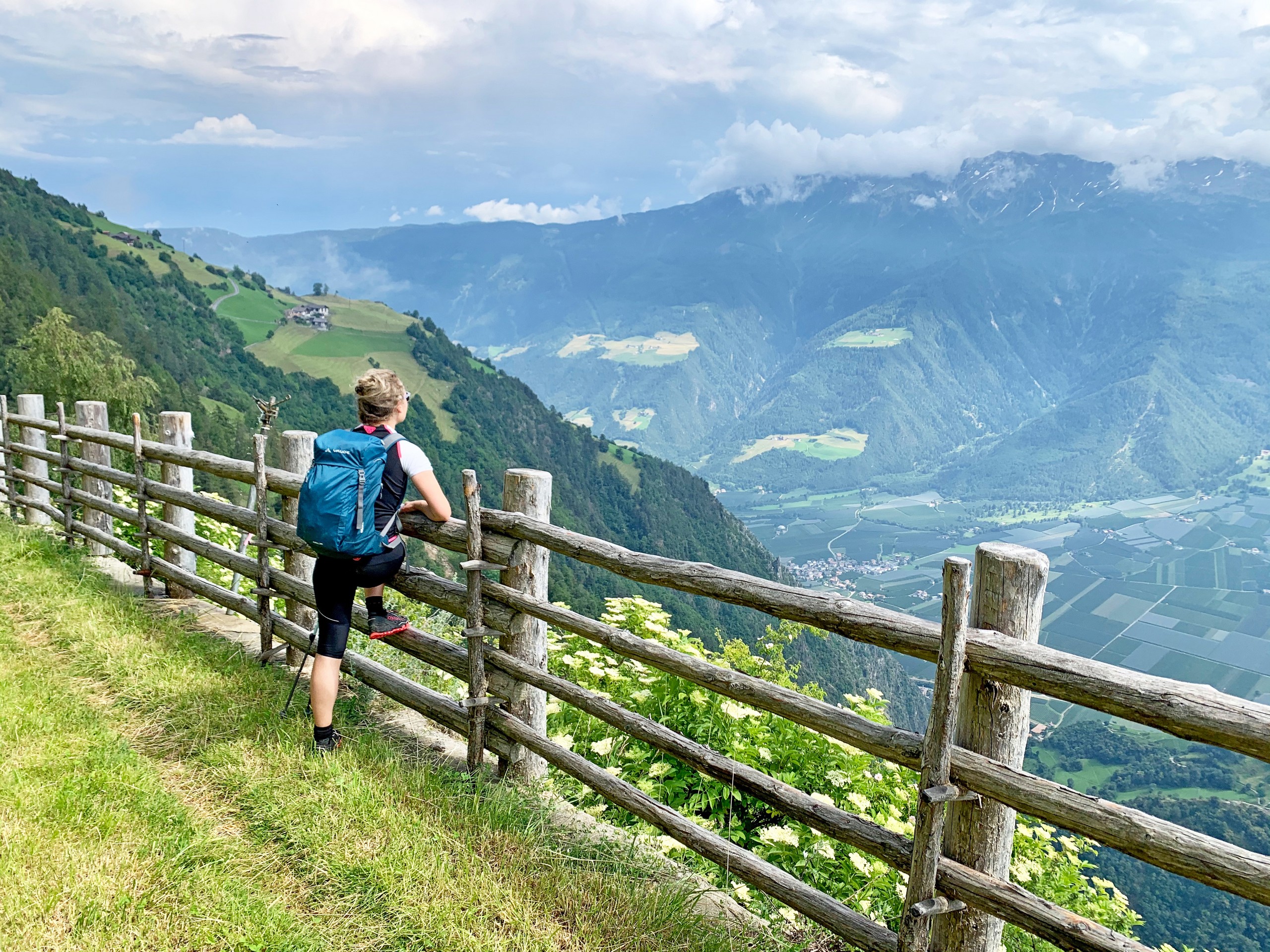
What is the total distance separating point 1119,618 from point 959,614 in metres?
149

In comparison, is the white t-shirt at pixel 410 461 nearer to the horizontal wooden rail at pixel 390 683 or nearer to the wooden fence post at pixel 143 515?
the horizontal wooden rail at pixel 390 683

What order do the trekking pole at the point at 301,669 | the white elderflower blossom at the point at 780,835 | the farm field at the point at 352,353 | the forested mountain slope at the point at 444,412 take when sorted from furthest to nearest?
the farm field at the point at 352,353
the forested mountain slope at the point at 444,412
the trekking pole at the point at 301,669
the white elderflower blossom at the point at 780,835

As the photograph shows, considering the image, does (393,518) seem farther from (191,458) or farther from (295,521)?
(191,458)

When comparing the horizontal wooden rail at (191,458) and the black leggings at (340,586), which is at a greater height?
the horizontal wooden rail at (191,458)

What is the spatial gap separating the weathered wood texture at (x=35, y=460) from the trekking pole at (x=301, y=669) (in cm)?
645

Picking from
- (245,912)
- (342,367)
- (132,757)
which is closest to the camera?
(245,912)

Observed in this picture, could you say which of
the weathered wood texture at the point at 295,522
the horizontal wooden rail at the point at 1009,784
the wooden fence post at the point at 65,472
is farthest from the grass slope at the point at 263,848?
the wooden fence post at the point at 65,472

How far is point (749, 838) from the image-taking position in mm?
4703

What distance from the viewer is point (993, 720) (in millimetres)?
2660

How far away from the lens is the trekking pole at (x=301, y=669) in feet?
14.6

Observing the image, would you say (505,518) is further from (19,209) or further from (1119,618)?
(1119,618)

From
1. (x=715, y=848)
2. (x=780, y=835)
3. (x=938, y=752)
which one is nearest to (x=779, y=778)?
(x=780, y=835)

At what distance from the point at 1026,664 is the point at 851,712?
2.63 ft

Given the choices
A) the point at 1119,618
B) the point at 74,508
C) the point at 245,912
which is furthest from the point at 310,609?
the point at 1119,618
